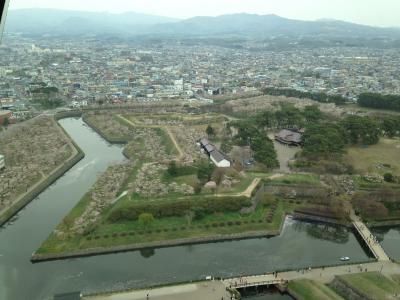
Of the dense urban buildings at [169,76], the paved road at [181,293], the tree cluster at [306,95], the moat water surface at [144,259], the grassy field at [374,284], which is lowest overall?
the dense urban buildings at [169,76]

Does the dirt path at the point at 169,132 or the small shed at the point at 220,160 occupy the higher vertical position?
the small shed at the point at 220,160

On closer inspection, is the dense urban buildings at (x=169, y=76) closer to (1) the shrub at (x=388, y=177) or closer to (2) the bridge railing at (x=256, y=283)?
(1) the shrub at (x=388, y=177)

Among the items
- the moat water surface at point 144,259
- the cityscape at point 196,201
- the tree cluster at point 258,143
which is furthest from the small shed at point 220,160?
the moat water surface at point 144,259

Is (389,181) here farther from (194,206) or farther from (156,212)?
(156,212)

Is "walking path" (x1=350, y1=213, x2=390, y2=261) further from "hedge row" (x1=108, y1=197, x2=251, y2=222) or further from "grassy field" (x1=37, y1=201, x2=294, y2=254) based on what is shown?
"hedge row" (x1=108, y1=197, x2=251, y2=222)

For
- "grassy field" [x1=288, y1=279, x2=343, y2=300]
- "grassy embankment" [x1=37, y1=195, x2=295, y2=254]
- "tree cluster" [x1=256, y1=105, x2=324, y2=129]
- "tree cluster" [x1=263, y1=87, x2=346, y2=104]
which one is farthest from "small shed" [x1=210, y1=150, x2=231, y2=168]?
"tree cluster" [x1=263, y1=87, x2=346, y2=104]

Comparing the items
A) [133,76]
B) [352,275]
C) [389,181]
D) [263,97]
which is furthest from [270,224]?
[133,76]

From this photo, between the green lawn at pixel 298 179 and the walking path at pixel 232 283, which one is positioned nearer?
the walking path at pixel 232 283
